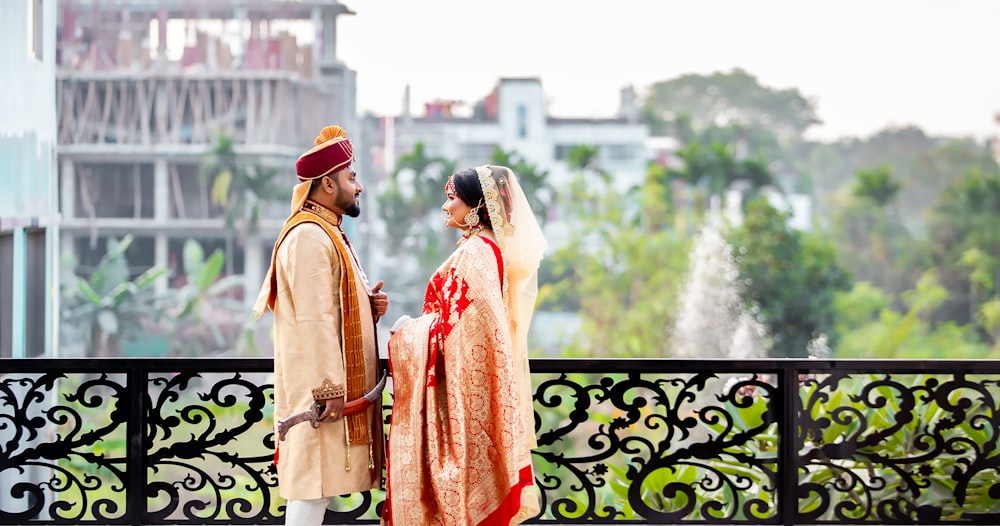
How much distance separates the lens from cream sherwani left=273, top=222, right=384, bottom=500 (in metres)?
2.37

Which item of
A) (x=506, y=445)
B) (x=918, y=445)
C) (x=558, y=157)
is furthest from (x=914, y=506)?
(x=558, y=157)

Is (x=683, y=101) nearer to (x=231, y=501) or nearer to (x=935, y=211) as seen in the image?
(x=935, y=211)

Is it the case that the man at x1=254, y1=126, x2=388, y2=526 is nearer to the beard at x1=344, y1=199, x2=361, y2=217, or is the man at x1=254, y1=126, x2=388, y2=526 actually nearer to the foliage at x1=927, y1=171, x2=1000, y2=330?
the beard at x1=344, y1=199, x2=361, y2=217

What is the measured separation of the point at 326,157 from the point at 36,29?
3789 millimetres

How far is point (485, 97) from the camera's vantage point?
1991cm

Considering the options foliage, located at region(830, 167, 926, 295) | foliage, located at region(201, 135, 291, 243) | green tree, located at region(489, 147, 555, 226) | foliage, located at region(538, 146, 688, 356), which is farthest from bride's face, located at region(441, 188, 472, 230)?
foliage, located at region(830, 167, 926, 295)

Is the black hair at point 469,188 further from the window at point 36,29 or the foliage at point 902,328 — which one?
the foliage at point 902,328

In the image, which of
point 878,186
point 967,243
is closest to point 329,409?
point 878,186

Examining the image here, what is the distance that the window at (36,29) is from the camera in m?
5.23

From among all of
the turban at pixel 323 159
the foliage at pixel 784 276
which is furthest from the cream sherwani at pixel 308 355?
the foliage at pixel 784 276

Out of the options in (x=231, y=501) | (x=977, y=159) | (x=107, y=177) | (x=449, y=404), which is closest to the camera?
(x=449, y=404)

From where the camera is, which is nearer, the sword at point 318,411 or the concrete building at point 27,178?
the sword at point 318,411

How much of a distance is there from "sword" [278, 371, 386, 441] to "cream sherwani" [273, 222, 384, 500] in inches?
0.8

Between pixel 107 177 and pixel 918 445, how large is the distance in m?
18.0
